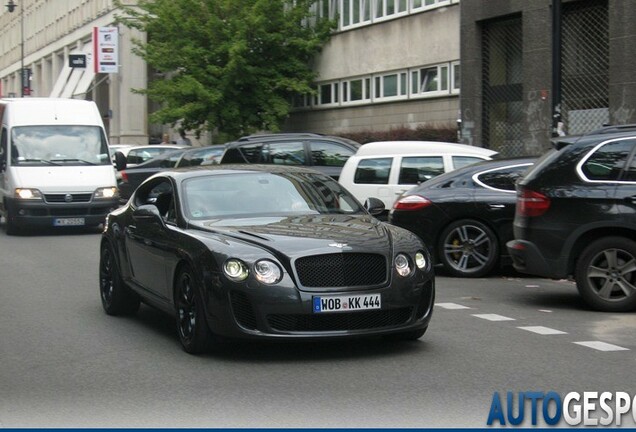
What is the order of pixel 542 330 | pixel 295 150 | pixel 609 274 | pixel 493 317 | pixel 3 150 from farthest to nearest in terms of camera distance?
pixel 3 150
pixel 295 150
pixel 609 274
pixel 493 317
pixel 542 330

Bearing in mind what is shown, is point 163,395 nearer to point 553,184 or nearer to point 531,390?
point 531,390

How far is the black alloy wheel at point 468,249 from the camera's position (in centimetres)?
1474

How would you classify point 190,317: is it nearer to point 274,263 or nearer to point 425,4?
point 274,263

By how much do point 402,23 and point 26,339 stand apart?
92.1 feet

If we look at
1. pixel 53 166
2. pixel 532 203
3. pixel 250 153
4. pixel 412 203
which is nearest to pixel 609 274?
pixel 532 203

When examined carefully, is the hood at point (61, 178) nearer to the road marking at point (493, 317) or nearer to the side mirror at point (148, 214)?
the side mirror at point (148, 214)

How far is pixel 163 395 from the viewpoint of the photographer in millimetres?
7551

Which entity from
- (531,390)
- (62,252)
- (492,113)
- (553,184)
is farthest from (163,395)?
(492,113)

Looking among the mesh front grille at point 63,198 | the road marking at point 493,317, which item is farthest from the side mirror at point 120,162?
the road marking at point 493,317

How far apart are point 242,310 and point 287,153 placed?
1421 centimetres

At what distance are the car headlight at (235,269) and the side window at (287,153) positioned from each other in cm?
1391

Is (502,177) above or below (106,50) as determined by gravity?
below

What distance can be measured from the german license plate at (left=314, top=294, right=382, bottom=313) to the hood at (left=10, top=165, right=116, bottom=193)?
Result: 14.9 meters

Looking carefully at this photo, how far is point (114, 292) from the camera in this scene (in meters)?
Answer: 11.3
